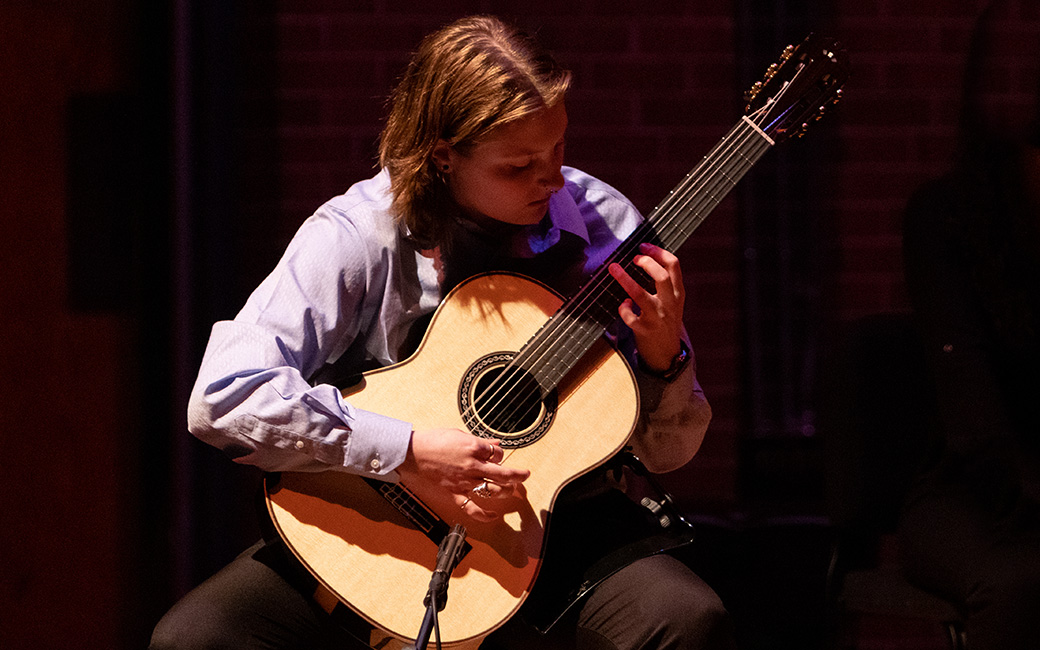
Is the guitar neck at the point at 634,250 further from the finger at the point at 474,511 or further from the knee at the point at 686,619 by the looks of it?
the knee at the point at 686,619

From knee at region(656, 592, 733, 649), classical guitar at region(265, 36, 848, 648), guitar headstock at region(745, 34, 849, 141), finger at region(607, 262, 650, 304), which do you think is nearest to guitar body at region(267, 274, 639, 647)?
classical guitar at region(265, 36, 848, 648)

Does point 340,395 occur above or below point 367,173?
below

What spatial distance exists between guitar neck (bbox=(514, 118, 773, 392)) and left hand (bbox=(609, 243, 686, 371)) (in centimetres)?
3

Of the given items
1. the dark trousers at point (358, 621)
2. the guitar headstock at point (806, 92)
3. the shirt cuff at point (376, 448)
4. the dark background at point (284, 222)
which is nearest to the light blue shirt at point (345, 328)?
the shirt cuff at point (376, 448)

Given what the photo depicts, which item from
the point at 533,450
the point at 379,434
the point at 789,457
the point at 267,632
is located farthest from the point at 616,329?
the point at 789,457

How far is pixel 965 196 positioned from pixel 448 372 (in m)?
1.36

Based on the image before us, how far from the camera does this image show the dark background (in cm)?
213

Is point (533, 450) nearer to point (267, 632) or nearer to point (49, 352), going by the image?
point (267, 632)

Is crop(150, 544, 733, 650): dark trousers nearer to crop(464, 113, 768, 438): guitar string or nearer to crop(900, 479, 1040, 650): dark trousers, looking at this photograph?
crop(464, 113, 768, 438): guitar string

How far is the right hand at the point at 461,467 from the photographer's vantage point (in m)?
1.52

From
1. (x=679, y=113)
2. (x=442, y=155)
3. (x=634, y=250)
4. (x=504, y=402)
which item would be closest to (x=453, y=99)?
(x=442, y=155)

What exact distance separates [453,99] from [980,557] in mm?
1342

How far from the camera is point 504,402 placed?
5.39 feet

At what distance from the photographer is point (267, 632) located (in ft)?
5.26
